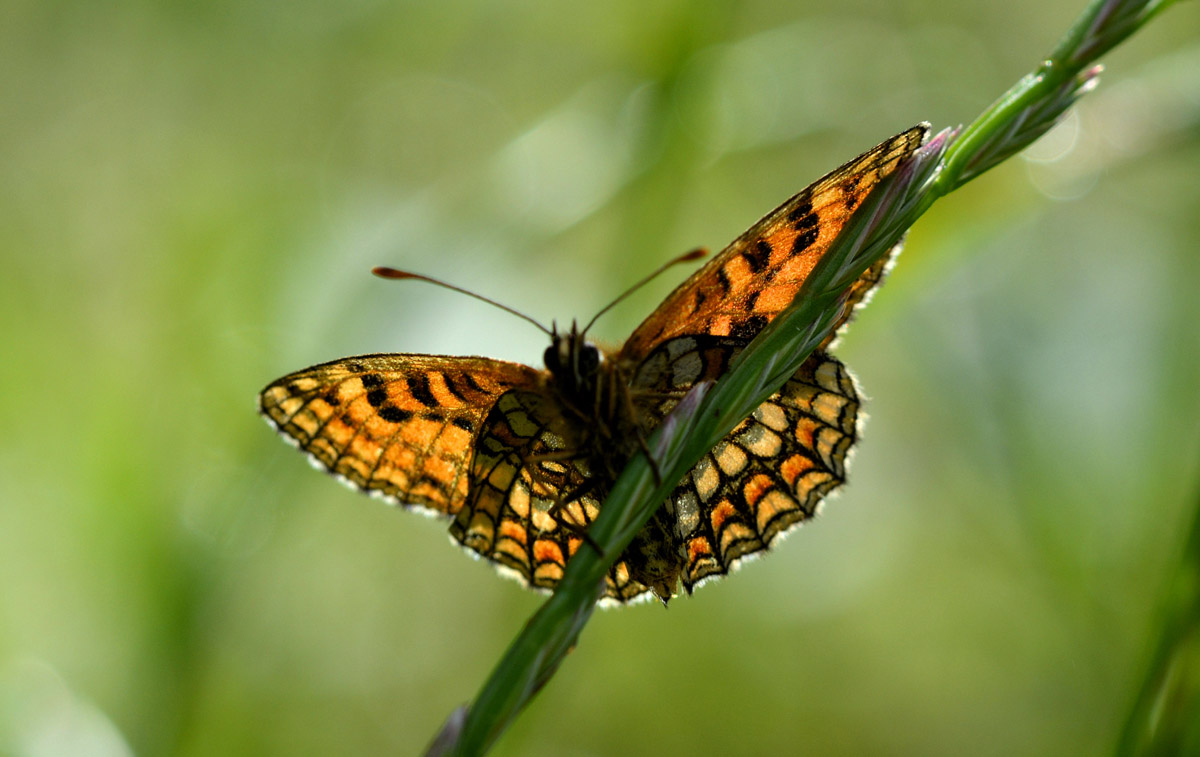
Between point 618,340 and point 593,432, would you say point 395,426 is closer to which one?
point 593,432

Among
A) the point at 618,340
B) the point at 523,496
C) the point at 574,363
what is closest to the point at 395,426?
the point at 523,496

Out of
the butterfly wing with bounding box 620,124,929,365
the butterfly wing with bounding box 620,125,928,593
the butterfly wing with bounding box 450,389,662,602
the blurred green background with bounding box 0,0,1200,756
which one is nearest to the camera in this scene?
the butterfly wing with bounding box 620,124,929,365

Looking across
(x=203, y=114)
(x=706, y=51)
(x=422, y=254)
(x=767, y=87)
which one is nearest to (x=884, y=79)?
(x=767, y=87)

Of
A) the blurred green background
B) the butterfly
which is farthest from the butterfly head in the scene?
the blurred green background

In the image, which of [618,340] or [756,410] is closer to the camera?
[756,410]

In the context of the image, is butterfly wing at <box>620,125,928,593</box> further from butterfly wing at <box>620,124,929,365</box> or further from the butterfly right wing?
the butterfly right wing

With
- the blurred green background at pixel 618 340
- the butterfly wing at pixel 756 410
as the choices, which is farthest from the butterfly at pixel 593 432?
the blurred green background at pixel 618 340

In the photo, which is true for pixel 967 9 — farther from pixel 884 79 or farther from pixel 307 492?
pixel 307 492
